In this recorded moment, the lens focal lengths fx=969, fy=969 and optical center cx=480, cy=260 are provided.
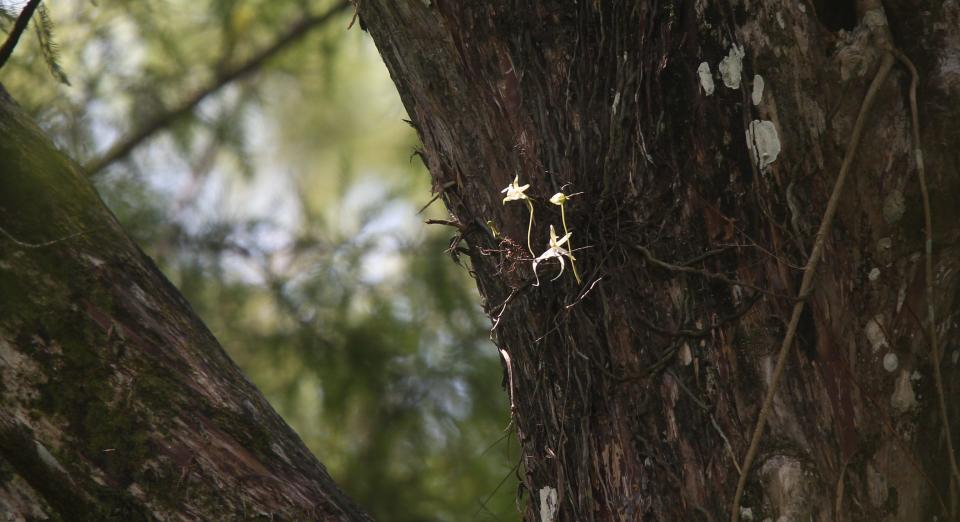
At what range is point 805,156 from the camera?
5.09 feet

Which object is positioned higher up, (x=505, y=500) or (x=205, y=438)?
(x=505, y=500)

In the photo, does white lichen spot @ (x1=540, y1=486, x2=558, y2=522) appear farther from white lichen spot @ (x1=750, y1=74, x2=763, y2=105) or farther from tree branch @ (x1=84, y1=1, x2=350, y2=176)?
tree branch @ (x1=84, y1=1, x2=350, y2=176)

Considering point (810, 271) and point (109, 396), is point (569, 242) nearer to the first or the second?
point (810, 271)

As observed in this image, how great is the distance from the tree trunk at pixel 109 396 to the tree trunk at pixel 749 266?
52 centimetres

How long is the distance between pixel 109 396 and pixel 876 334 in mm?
1268

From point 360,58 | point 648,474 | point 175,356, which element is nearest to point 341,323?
point 360,58

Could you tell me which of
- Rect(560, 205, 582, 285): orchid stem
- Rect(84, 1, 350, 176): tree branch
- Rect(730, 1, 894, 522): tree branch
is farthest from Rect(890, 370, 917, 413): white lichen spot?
Rect(84, 1, 350, 176): tree branch

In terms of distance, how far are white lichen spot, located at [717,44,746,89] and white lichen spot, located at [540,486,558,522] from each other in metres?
0.74

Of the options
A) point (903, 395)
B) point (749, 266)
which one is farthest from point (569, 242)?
point (903, 395)

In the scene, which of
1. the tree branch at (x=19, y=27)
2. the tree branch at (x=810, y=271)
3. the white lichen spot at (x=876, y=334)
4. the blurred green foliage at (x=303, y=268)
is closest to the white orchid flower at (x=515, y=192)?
the tree branch at (x=810, y=271)

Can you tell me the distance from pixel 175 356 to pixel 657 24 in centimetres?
102

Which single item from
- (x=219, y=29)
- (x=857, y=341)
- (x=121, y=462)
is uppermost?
(x=219, y=29)

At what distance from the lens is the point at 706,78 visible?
5.18 ft

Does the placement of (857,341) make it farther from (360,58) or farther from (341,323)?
(360,58)
